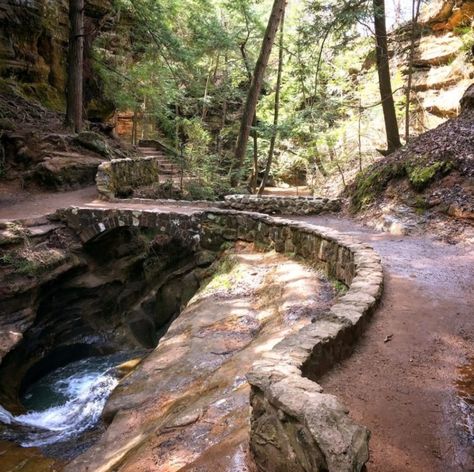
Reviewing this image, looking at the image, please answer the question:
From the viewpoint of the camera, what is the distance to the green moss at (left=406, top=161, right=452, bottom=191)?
29.4 feet

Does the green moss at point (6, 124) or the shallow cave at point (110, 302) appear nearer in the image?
the shallow cave at point (110, 302)

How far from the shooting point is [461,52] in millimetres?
13672

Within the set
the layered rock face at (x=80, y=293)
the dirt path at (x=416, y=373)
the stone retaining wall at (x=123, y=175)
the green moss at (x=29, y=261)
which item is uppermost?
the stone retaining wall at (x=123, y=175)

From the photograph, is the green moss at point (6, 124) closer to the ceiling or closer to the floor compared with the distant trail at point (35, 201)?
closer to the ceiling

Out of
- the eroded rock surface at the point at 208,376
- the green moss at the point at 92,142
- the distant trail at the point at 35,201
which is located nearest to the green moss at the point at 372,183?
the eroded rock surface at the point at 208,376

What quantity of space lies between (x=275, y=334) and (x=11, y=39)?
16383mm

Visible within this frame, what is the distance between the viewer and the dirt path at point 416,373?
2.51m

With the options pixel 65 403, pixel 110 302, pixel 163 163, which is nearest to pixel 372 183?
pixel 110 302

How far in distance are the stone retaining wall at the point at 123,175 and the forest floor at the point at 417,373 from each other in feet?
28.8

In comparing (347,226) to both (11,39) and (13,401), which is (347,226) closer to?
(13,401)

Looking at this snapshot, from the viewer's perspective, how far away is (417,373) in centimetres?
342

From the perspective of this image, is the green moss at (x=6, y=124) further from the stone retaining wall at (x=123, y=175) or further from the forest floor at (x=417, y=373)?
the forest floor at (x=417, y=373)

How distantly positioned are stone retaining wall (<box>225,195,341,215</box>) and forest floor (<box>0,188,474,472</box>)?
17.2 ft

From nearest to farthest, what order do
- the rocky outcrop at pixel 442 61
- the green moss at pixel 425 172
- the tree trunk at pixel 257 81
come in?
the green moss at pixel 425 172
the tree trunk at pixel 257 81
the rocky outcrop at pixel 442 61
